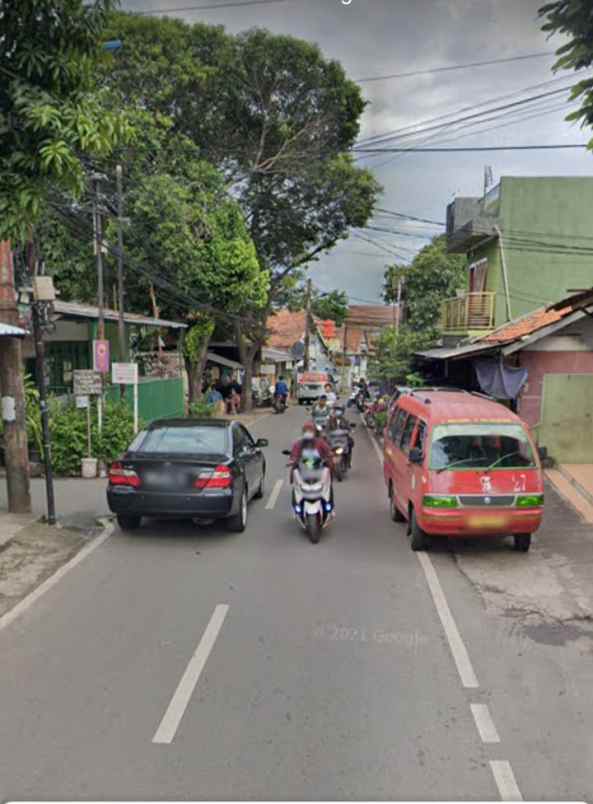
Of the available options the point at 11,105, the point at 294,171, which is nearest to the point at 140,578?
the point at 11,105

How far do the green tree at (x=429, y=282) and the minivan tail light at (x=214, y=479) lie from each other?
29.3 metres

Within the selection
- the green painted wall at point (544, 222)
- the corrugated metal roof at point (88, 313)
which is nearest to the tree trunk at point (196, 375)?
the corrugated metal roof at point (88, 313)

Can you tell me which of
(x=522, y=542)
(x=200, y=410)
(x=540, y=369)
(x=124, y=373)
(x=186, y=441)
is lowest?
(x=522, y=542)

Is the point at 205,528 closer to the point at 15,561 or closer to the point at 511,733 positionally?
the point at 15,561

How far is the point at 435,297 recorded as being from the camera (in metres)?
37.6

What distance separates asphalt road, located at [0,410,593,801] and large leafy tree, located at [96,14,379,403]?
20265mm

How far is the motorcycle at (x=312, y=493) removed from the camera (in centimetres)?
915

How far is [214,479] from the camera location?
8.70m

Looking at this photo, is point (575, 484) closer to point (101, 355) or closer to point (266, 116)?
point (101, 355)

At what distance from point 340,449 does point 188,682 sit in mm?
9734

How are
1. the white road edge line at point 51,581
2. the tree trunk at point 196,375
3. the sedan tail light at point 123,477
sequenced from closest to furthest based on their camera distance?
1. the white road edge line at point 51,581
2. the sedan tail light at point 123,477
3. the tree trunk at point 196,375

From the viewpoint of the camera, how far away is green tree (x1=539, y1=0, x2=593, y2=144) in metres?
5.61

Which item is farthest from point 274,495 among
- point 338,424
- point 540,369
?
point 540,369

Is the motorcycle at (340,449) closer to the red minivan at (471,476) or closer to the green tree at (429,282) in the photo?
the red minivan at (471,476)
